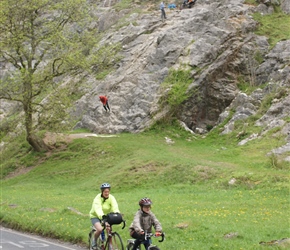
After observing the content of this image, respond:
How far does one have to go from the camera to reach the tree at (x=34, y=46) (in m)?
34.4

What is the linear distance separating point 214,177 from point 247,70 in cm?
1787

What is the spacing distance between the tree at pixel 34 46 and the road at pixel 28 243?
17769 mm

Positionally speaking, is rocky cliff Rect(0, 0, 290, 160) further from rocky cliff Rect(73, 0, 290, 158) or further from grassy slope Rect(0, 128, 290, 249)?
grassy slope Rect(0, 128, 290, 249)

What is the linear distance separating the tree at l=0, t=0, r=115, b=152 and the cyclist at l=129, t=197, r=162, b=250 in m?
24.7

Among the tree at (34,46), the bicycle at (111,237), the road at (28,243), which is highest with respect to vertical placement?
the tree at (34,46)

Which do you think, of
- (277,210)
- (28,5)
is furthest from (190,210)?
(28,5)

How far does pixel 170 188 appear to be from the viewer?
25.4 metres

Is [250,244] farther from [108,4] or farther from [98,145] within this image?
[108,4]

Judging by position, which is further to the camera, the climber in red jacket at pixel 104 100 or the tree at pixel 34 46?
the climber in red jacket at pixel 104 100

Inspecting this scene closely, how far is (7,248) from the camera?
49.1ft

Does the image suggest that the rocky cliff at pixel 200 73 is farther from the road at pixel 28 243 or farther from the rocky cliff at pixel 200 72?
the road at pixel 28 243

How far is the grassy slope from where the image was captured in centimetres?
1470

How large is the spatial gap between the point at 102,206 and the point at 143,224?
1708mm

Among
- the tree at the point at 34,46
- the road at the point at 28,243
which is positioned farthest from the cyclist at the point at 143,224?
the tree at the point at 34,46
